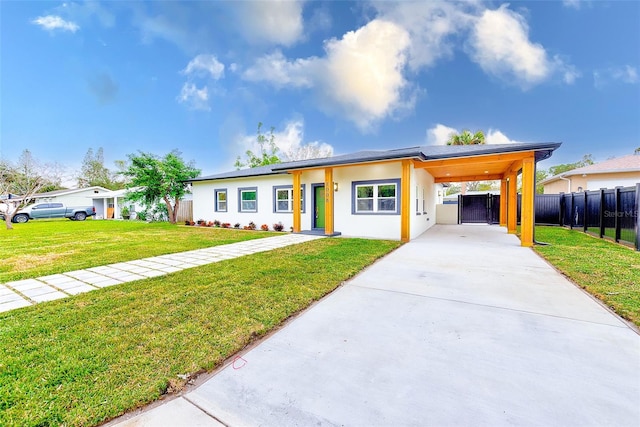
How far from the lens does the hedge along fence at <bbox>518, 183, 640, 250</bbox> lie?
691 cm

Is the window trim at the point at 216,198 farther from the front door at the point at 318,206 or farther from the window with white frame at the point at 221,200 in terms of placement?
the front door at the point at 318,206

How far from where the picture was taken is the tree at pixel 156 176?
1503 cm

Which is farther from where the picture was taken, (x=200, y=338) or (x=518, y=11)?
(x=518, y=11)

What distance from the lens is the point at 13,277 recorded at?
175 inches

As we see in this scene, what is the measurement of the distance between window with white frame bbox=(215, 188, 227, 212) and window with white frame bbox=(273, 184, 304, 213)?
11.8ft

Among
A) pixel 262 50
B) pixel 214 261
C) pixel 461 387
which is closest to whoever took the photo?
pixel 461 387

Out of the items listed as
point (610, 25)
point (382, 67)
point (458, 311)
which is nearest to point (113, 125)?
point (382, 67)

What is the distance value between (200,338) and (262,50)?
15.1 m

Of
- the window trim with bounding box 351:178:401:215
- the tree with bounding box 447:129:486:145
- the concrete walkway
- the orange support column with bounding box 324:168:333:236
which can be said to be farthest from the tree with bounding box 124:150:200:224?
the tree with bounding box 447:129:486:145

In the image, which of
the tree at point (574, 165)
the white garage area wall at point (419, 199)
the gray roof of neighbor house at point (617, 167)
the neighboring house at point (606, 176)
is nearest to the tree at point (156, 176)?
the white garage area wall at point (419, 199)

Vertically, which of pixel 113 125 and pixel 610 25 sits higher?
pixel 610 25

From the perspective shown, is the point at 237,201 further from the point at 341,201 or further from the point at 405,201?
the point at 405,201

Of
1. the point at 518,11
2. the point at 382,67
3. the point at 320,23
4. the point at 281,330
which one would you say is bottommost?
the point at 281,330

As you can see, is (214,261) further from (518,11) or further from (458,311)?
(518,11)
